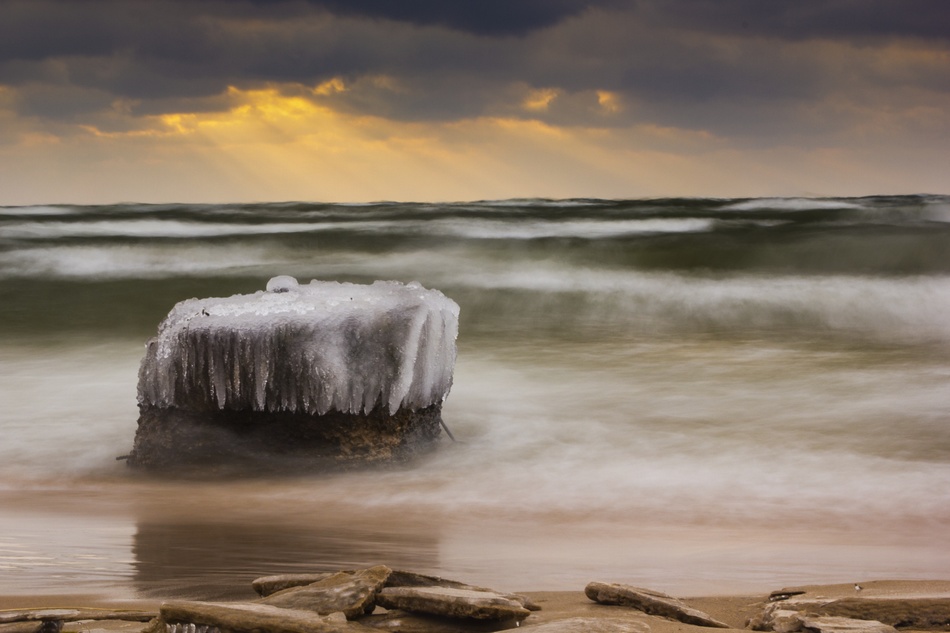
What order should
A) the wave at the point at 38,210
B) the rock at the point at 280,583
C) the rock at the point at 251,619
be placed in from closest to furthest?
the rock at the point at 251,619, the rock at the point at 280,583, the wave at the point at 38,210

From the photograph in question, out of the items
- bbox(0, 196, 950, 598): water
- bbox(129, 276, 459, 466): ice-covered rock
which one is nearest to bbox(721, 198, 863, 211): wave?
bbox(0, 196, 950, 598): water

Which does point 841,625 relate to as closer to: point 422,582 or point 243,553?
point 422,582

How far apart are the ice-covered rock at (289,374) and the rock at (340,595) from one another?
1.95 meters

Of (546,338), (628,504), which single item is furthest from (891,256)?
(628,504)

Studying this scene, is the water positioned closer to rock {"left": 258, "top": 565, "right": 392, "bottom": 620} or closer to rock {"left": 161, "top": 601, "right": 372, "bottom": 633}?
rock {"left": 258, "top": 565, "right": 392, "bottom": 620}

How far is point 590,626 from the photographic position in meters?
2.34

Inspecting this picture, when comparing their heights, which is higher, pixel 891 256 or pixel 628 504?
pixel 891 256

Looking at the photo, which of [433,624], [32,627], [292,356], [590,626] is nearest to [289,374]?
[292,356]

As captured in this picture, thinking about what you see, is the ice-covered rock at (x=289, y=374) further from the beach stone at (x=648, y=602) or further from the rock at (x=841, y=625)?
the rock at (x=841, y=625)

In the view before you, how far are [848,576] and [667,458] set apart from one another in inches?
72.4

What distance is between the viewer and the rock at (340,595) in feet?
8.13

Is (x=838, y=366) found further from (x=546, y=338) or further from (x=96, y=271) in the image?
(x=96, y=271)

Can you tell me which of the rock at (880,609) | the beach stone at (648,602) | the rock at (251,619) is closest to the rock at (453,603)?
the rock at (251,619)

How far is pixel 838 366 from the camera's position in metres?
7.94
